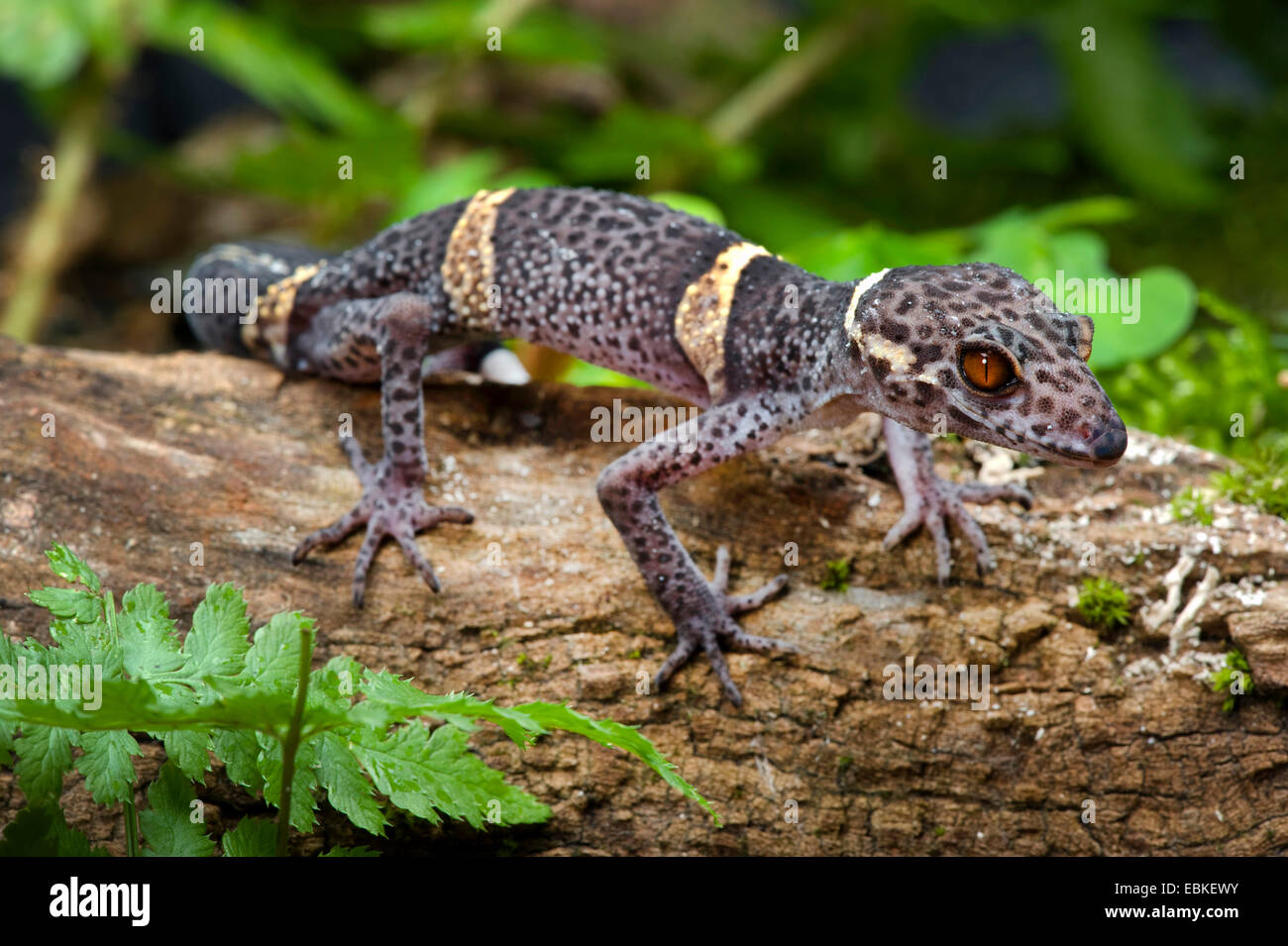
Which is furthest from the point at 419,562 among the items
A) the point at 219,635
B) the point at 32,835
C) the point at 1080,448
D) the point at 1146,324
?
the point at 1146,324

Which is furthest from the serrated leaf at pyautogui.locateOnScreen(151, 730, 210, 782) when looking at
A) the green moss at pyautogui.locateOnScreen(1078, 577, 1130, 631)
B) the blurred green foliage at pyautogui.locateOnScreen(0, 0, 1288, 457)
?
the blurred green foliage at pyautogui.locateOnScreen(0, 0, 1288, 457)

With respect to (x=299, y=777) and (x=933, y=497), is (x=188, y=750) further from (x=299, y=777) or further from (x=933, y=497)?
(x=933, y=497)

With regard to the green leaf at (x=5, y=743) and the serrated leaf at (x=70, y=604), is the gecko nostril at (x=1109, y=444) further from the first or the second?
the green leaf at (x=5, y=743)

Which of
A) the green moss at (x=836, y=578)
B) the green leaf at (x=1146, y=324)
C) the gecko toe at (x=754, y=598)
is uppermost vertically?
the green leaf at (x=1146, y=324)

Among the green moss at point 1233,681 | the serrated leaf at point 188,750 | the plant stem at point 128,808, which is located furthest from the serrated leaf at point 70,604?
the green moss at point 1233,681

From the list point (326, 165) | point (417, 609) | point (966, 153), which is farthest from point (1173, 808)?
point (966, 153)
